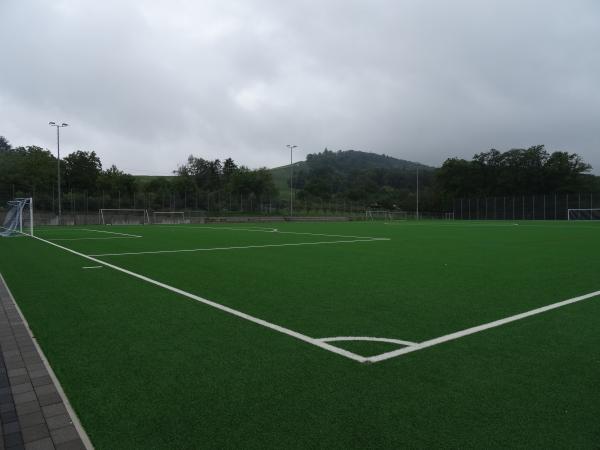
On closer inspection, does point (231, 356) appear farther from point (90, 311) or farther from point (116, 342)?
point (90, 311)

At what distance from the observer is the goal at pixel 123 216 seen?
139 ft

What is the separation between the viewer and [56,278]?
8.11 m

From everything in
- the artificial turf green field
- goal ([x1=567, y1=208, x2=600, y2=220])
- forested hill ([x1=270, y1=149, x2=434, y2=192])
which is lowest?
the artificial turf green field

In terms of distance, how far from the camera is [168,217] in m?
46.2

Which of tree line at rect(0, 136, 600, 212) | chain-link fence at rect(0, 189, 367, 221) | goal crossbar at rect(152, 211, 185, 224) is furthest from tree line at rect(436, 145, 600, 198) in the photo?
goal crossbar at rect(152, 211, 185, 224)

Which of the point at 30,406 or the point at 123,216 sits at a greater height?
the point at 123,216

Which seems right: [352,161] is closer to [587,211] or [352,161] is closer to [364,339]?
[587,211]

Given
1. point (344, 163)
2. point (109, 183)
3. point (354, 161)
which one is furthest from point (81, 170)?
point (354, 161)

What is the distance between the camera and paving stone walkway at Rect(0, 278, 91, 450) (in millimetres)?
2578

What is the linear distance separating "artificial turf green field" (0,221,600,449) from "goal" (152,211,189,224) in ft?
127

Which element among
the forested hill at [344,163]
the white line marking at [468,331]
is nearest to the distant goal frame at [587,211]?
the white line marking at [468,331]

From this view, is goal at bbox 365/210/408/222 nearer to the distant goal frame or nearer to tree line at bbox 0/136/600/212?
tree line at bbox 0/136/600/212

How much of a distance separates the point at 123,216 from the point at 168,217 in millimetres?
4547

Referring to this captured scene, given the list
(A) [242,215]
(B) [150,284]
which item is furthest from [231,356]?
(A) [242,215]
